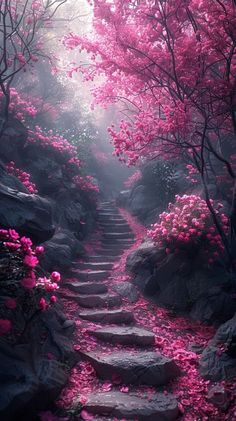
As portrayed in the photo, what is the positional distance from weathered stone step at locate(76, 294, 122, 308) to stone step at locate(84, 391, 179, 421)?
2.77m

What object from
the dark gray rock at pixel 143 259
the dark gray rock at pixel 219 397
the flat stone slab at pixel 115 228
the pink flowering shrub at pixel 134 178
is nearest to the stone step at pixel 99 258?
the dark gray rock at pixel 143 259

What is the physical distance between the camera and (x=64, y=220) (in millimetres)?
11539

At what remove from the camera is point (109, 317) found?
22.3 ft

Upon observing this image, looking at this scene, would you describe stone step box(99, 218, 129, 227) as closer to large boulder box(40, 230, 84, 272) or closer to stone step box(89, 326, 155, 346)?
large boulder box(40, 230, 84, 272)

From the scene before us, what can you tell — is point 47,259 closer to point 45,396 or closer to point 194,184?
point 45,396

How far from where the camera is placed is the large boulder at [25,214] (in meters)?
6.33

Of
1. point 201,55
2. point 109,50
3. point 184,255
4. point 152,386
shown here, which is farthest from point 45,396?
point 109,50

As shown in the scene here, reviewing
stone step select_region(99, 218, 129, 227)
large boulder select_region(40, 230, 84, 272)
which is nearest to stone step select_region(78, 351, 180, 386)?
large boulder select_region(40, 230, 84, 272)

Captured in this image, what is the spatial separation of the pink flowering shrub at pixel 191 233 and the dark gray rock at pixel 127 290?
133cm

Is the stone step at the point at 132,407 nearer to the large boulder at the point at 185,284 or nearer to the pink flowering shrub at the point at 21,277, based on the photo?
the pink flowering shrub at the point at 21,277

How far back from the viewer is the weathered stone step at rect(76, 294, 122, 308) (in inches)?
290

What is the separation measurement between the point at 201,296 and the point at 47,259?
403 centimetres

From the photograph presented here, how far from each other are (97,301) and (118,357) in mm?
2138

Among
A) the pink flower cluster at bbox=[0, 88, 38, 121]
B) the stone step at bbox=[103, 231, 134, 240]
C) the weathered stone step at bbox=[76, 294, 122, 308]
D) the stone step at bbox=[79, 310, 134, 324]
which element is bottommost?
the stone step at bbox=[79, 310, 134, 324]
